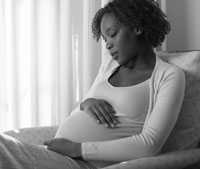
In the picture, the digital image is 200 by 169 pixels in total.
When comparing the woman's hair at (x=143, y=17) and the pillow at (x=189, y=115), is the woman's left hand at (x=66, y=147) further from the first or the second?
the woman's hair at (x=143, y=17)

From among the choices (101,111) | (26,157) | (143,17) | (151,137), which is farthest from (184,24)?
(26,157)

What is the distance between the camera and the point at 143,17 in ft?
4.91

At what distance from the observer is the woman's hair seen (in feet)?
4.86

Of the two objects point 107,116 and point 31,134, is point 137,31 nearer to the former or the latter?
point 107,116

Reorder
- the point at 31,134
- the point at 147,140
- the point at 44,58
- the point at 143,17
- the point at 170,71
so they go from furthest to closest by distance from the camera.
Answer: the point at 44,58 → the point at 31,134 → the point at 143,17 → the point at 170,71 → the point at 147,140

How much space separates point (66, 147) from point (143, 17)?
1.83ft

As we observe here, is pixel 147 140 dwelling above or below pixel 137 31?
below

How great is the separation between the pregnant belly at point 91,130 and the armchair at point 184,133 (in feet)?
0.49

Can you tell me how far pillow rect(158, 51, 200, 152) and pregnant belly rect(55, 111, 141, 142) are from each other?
0.14 metres

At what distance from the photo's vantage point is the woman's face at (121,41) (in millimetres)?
1476

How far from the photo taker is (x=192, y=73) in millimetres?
1521

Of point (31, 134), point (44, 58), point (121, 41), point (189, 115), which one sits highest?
point (121, 41)

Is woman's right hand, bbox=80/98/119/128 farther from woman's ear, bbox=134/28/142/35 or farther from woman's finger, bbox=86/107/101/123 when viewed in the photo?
woman's ear, bbox=134/28/142/35

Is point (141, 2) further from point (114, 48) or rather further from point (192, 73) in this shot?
point (192, 73)
